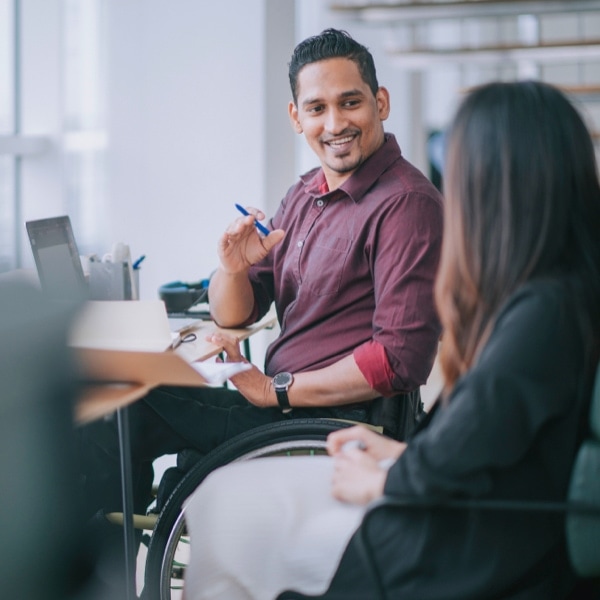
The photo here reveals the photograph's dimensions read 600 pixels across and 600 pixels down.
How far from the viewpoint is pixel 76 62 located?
168 inches

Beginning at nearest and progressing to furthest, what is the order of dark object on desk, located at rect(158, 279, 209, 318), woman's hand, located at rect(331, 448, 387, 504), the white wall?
woman's hand, located at rect(331, 448, 387, 504), dark object on desk, located at rect(158, 279, 209, 318), the white wall

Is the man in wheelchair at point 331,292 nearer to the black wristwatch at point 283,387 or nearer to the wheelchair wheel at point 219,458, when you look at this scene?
the black wristwatch at point 283,387

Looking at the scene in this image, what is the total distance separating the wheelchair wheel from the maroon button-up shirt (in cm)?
23

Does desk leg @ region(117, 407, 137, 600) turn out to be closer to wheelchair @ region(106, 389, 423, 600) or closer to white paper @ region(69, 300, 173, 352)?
wheelchair @ region(106, 389, 423, 600)

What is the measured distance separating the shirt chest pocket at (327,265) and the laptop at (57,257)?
63cm

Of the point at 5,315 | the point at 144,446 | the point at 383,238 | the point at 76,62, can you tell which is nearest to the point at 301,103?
the point at 383,238

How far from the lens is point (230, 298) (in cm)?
260

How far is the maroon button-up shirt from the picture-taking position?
2121mm

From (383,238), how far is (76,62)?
2.52 meters

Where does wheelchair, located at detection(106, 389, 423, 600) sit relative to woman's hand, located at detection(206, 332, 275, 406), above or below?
below

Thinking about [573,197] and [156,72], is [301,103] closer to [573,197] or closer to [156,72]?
[573,197]

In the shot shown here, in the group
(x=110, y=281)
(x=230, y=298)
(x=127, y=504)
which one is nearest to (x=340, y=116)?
(x=230, y=298)

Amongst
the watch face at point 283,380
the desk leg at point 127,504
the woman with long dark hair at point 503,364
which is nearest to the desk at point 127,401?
the desk leg at point 127,504

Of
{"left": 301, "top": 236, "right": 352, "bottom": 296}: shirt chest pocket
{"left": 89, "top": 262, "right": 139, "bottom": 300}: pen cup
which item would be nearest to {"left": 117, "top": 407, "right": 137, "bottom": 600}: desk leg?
{"left": 301, "top": 236, "right": 352, "bottom": 296}: shirt chest pocket
